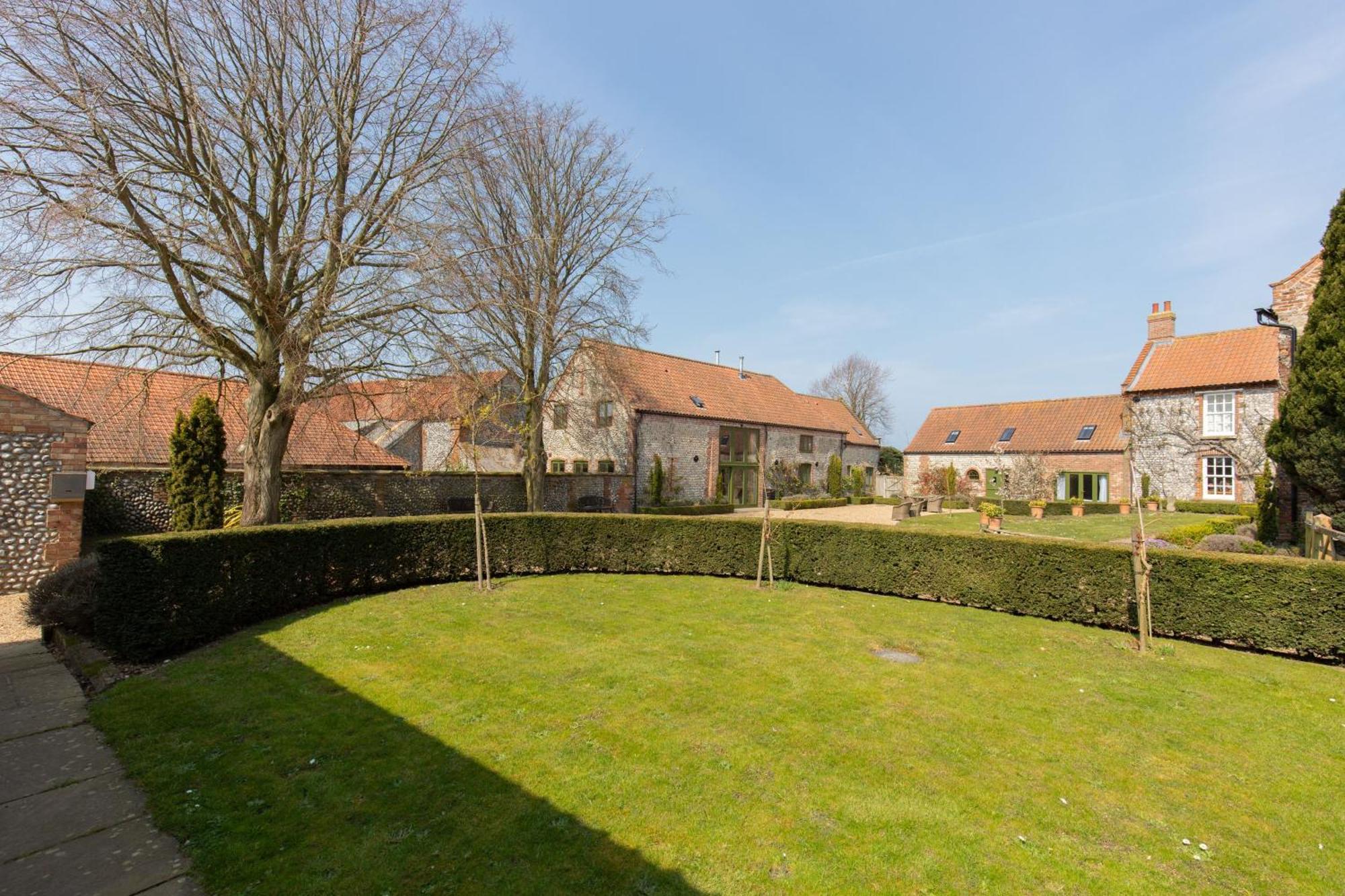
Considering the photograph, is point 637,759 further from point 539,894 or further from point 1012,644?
point 1012,644

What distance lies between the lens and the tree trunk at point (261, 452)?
11945 millimetres

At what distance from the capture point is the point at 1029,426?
34781 mm

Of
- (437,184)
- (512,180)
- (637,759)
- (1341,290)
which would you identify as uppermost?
(512,180)

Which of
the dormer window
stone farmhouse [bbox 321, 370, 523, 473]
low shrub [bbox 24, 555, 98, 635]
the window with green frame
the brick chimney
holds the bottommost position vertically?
low shrub [bbox 24, 555, 98, 635]

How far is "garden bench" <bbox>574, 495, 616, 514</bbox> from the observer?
2541 cm

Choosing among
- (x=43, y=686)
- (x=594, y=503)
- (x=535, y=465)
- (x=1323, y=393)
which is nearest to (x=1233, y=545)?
(x=1323, y=393)

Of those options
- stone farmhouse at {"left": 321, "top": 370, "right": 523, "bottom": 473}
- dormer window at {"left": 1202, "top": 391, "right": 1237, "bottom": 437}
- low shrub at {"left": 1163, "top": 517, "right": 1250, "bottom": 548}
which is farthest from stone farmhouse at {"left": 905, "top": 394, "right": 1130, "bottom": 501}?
stone farmhouse at {"left": 321, "top": 370, "right": 523, "bottom": 473}

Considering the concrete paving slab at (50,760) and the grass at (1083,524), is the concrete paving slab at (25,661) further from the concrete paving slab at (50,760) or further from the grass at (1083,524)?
the grass at (1083,524)

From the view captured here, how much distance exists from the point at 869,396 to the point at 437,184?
5077cm

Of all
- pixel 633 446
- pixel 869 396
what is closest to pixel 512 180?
pixel 633 446

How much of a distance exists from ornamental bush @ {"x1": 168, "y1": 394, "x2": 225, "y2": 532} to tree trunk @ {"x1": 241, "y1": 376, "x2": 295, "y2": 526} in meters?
4.27

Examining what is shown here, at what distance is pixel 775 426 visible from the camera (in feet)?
112

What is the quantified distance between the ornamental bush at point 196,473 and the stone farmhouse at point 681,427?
11.1m

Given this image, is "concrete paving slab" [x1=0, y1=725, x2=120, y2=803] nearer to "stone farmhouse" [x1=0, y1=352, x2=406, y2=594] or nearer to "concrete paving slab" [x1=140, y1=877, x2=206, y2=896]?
"concrete paving slab" [x1=140, y1=877, x2=206, y2=896]
